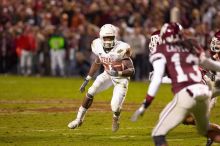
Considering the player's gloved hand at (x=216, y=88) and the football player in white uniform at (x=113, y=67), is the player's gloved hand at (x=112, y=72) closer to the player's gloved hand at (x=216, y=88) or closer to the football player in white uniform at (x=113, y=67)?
the football player in white uniform at (x=113, y=67)

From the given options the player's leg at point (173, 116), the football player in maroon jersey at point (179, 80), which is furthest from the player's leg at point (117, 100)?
the player's leg at point (173, 116)

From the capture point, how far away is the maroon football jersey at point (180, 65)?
279 inches

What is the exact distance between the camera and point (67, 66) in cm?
2169

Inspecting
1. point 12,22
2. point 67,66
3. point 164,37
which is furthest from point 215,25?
point 164,37

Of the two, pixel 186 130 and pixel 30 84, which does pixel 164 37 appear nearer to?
pixel 186 130

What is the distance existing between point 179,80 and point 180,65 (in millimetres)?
168

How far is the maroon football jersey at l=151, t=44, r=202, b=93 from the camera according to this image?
709 cm

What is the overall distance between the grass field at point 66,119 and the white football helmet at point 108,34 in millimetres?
1315

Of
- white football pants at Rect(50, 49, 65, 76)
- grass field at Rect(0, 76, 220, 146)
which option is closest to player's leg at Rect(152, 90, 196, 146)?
grass field at Rect(0, 76, 220, 146)

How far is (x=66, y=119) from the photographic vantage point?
1176cm

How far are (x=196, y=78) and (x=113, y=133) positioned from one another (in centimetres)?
325

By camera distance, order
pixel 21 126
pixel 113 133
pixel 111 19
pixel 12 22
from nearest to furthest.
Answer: pixel 113 133
pixel 21 126
pixel 111 19
pixel 12 22

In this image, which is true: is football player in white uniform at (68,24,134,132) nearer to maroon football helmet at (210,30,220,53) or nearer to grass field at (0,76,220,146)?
grass field at (0,76,220,146)

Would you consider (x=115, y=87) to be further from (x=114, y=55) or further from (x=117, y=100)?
(x=114, y=55)
